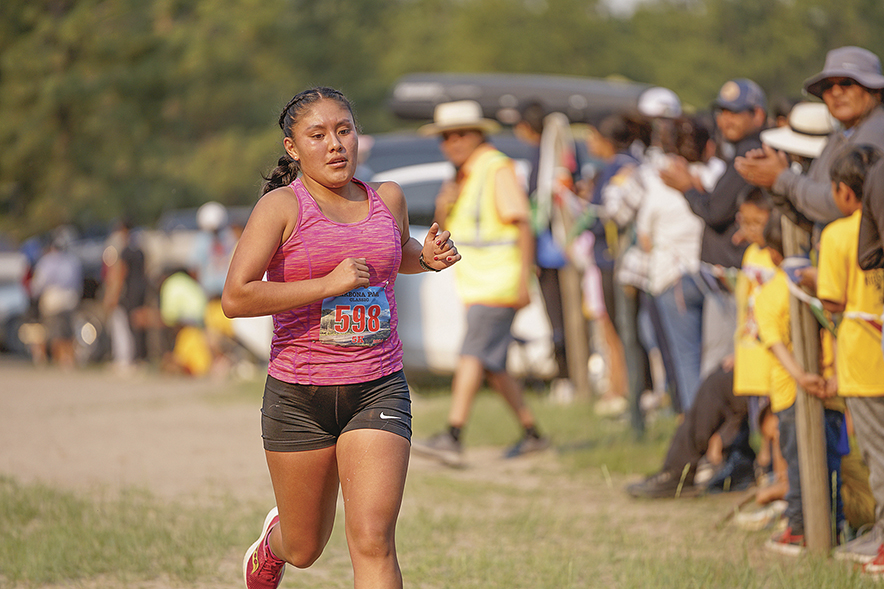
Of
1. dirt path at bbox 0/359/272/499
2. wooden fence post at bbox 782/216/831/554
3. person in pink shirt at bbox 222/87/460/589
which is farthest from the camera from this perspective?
dirt path at bbox 0/359/272/499

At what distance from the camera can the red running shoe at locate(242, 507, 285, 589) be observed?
4262 mm

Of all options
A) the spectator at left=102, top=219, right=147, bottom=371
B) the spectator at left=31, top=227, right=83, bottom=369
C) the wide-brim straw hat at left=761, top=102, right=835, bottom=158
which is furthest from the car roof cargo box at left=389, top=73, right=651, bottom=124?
the wide-brim straw hat at left=761, top=102, right=835, bottom=158

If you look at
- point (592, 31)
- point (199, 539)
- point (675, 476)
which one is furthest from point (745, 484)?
point (592, 31)

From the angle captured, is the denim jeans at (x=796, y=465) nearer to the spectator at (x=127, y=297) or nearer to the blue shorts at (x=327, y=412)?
the blue shorts at (x=327, y=412)

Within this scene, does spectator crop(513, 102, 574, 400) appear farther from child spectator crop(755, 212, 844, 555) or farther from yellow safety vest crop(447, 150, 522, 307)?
child spectator crop(755, 212, 844, 555)

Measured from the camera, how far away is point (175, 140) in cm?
3659

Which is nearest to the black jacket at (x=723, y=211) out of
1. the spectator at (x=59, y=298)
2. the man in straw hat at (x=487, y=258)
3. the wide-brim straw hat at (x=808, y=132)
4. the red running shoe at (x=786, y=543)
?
the wide-brim straw hat at (x=808, y=132)

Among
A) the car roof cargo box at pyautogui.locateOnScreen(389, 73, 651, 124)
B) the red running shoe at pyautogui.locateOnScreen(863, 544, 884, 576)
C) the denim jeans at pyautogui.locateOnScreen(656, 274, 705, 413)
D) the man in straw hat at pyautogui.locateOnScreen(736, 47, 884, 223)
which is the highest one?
the car roof cargo box at pyautogui.locateOnScreen(389, 73, 651, 124)

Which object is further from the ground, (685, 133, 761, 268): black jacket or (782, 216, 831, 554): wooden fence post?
(685, 133, 761, 268): black jacket

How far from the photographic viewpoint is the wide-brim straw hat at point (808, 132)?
582cm

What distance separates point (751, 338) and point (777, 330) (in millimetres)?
492

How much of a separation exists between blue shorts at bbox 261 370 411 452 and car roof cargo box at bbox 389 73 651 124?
13.0 m

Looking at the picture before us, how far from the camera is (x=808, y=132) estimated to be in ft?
19.2

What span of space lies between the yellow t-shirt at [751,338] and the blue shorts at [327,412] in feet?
8.62
